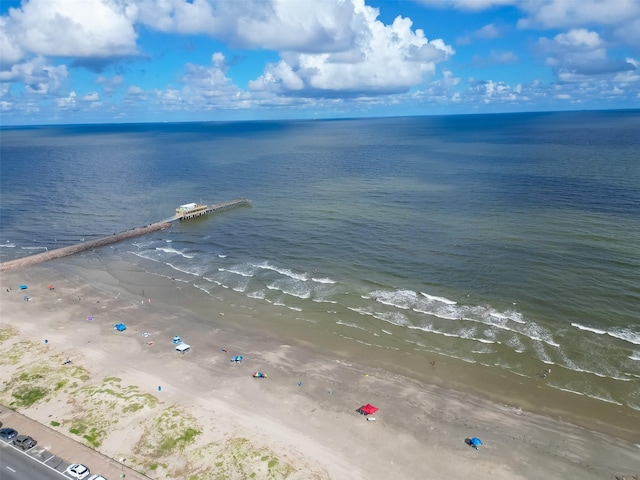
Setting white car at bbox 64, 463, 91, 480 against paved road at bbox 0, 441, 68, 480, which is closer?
paved road at bbox 0, 441, 68, 480

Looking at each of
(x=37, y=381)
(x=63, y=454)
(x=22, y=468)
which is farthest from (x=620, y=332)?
(x=37, y=381)

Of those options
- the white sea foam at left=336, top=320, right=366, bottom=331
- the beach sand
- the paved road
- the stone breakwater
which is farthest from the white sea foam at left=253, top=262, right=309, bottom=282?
the paved road

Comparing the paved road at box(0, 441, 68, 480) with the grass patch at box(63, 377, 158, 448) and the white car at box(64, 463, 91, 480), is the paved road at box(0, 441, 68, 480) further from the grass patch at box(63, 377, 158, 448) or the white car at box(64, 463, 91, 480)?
the grass patch at box(63, 377, 158, 448)

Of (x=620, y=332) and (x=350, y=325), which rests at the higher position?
(x=620, y=332)

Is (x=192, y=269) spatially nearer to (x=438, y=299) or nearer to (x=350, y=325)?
(x=350, y=325)

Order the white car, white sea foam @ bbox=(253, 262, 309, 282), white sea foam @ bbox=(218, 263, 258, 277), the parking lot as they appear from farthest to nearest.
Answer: white sea foam @ bbox=(218, 263, 258, 277) < white sea foam @ bbox=(253, 262, 309, 282) < the parking lot < the white car

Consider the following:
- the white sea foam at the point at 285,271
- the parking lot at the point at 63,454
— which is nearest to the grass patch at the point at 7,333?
the parking lot at the point at 63,454
